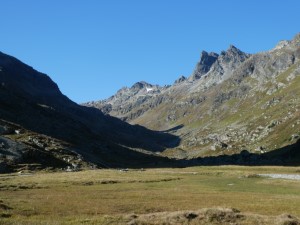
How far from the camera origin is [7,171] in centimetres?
12781

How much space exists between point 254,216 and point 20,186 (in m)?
53.0

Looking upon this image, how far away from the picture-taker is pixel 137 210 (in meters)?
52.7

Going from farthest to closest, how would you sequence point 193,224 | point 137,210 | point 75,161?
point 75,161 < point 137,210 < point 193,224

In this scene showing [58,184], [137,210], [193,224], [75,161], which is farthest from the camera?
[75,161]

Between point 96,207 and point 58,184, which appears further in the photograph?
point 58,184

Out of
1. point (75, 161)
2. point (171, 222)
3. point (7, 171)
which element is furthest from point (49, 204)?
point (75, 161)

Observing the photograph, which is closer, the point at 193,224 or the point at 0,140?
the point at 193,224

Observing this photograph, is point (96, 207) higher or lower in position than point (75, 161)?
lower

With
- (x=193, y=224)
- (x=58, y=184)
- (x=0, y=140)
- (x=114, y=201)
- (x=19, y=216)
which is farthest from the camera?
(x=0, y=140)

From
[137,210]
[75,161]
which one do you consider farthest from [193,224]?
[75,161]

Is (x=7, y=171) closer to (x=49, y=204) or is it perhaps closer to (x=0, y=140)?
(x=0, y=140)

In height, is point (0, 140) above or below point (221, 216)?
above

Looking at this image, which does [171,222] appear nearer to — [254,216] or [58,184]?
Result: [254,216]

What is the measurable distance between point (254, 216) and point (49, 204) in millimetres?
27072
